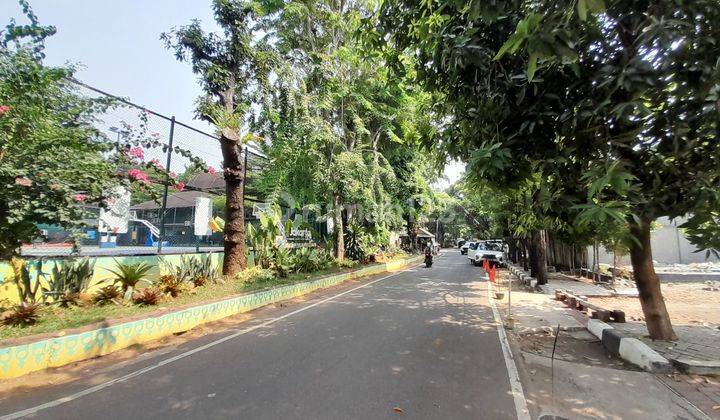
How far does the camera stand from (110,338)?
620cm

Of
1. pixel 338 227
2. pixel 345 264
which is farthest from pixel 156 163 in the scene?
pixel 338 227

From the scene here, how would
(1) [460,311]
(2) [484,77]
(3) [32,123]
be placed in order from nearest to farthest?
(2) [484,77] → (3) [32,123] → (1) [460,311]

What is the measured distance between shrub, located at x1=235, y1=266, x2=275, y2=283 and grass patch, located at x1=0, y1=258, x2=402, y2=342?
10.7 inches

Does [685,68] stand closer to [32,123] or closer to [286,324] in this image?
[286,324]

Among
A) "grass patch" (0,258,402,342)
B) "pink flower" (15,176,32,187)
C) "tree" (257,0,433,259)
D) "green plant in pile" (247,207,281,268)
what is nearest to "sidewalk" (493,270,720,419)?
"grass patch" (0,258,402,342)

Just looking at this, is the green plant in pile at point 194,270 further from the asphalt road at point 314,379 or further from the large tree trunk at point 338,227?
the large tree trunk at point 338,227

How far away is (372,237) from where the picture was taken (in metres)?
25.9

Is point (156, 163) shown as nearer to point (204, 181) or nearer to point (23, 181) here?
point (23, 181)

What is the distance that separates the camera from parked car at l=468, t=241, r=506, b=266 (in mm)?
30188

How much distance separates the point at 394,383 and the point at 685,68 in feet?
16.4

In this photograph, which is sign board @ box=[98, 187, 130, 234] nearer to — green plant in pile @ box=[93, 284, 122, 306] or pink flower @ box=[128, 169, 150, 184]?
pink flower @ box=[128, 169, 150, 184]

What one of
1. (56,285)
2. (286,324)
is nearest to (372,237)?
(286,324)

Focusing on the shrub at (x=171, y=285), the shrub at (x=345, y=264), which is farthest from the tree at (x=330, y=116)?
the shrub at (x=171, y=285)

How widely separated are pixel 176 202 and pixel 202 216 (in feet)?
3.27
